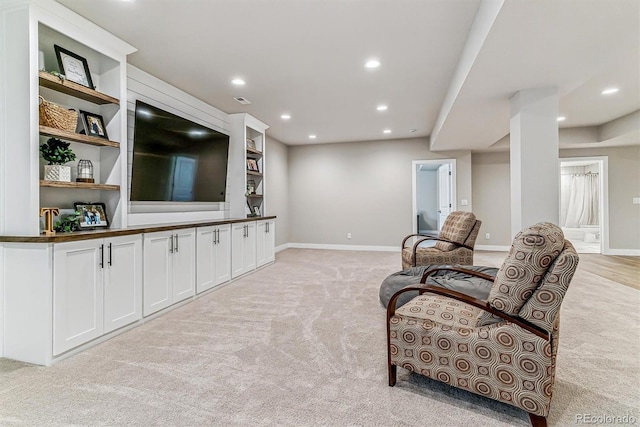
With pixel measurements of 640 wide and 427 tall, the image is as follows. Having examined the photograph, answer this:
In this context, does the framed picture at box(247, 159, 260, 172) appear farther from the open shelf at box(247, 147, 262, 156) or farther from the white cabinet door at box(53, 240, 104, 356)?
the white cabinet door at box(53, 240, 104, 356)

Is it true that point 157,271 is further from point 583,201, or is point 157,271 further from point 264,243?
point 583,201

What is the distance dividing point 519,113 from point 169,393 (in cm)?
389

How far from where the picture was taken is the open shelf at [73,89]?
2.33 metres

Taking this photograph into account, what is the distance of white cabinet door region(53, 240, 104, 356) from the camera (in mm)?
2146

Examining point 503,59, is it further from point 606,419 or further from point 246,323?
point 246,323

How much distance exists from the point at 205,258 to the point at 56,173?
1.72 metres

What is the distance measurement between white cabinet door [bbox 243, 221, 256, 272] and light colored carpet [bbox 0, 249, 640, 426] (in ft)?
5.05

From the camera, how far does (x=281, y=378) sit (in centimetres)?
195

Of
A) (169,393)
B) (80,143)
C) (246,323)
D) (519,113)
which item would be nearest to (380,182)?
(519,113)

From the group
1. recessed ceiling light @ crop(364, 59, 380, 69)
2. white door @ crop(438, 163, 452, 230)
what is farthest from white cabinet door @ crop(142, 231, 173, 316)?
white door @ crop(438, 163, 452, 230)

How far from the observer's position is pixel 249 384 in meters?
1.88

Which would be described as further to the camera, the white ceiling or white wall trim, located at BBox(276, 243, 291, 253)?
white wall trim, located at BBox(276, 243, 291, 253)

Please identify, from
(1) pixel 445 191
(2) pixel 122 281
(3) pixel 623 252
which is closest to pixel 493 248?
(1) pixel 445 191

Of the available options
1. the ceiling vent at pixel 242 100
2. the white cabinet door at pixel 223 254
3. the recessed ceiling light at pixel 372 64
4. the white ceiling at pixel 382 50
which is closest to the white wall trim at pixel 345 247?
the white ceiling at pixel 382 50
